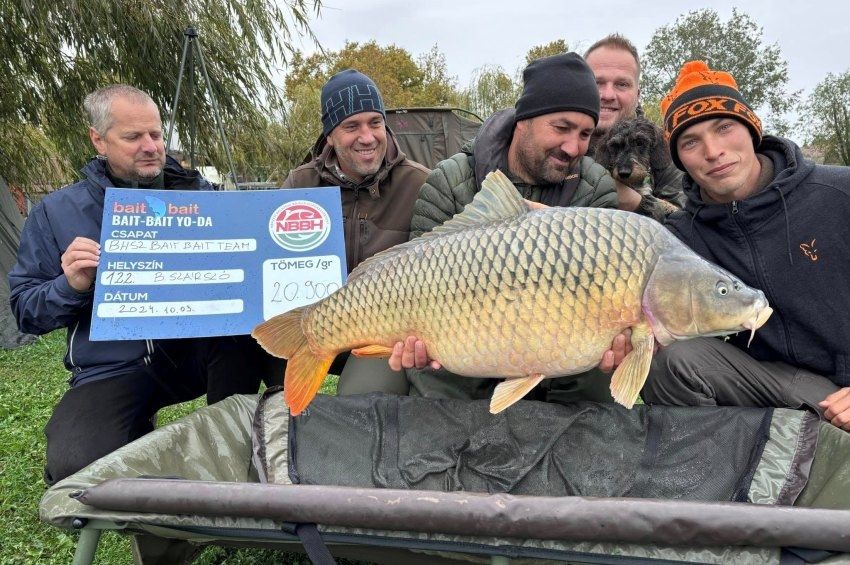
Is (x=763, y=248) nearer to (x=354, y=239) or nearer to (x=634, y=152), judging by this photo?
(x=634, y=152)

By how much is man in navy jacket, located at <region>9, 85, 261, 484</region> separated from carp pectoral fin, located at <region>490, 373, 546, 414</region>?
0.97 meters

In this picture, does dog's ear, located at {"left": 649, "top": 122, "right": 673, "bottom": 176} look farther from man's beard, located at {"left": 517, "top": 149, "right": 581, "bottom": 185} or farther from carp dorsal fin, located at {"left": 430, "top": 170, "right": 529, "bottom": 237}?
carp dorsal fin, located at {"left": 430, "top": 170, "right": 529, "bottom": 237}

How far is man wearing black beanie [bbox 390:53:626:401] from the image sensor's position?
1.66m

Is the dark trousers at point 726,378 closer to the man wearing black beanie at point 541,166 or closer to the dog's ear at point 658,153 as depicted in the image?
the man wearing black beanie at point 541,166

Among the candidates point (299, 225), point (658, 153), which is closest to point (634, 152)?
point (658, 153)

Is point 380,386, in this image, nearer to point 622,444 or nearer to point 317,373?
point 317,373

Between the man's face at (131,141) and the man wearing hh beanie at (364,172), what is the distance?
0.52 m

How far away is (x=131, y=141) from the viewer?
6.03 feet

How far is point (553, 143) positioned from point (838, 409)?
909 millimetres

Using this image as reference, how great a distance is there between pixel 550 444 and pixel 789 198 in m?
0.83

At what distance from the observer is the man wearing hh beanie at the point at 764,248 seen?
1.50 m

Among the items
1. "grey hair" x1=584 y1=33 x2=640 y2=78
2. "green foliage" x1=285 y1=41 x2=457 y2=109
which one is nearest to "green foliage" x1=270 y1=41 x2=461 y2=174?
"green foliage" x1=285 y1=41 x2=457 y2=109

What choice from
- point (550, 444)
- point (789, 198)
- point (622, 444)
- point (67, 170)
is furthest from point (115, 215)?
point (67, 170)

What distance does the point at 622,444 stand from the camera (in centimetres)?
149
